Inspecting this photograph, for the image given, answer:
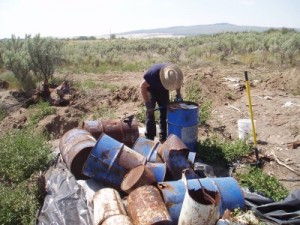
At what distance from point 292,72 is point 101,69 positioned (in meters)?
9.52

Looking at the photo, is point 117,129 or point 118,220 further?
point 117,129

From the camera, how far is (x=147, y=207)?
3604 mm

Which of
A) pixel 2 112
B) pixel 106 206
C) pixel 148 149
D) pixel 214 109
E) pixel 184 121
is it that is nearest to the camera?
pixel 106 206

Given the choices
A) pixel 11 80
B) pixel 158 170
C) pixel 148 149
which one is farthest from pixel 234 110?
pixel 11 80

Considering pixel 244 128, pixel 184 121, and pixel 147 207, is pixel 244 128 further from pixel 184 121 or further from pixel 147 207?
pixel 147 207

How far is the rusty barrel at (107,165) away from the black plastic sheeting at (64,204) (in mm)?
336

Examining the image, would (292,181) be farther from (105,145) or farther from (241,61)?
(241,61)

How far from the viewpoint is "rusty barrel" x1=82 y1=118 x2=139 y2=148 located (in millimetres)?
5809

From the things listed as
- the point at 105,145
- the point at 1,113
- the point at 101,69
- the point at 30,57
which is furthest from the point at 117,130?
the point at 101,69

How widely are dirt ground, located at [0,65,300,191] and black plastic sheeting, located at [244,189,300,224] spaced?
3.87ft

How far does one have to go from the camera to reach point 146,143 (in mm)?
5301

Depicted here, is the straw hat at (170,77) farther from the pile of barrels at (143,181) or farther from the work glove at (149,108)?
the pile of barrels at (143,181)

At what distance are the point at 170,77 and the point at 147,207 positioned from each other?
2.95 meters

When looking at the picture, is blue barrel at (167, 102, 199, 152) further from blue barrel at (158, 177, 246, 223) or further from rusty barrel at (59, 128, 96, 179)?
blue barrel at (158, 177, 246, 223)
